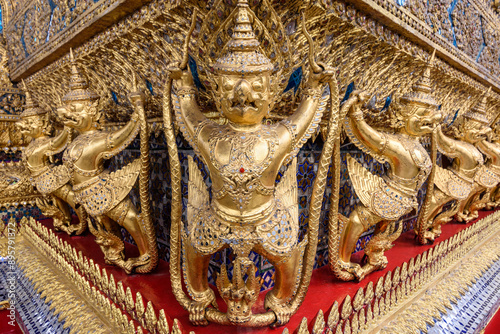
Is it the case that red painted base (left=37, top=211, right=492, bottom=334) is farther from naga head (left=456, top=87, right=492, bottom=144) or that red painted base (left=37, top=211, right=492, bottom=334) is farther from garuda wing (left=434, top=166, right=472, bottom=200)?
naga head (left=456, top=87, right=492, bottom=144)

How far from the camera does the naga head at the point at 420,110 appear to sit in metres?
1.11

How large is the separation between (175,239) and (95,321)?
0.40 meters

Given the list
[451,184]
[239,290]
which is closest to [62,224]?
[239,290]

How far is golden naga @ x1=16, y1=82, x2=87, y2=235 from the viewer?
1.57m

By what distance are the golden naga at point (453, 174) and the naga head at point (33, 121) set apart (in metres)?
2.08

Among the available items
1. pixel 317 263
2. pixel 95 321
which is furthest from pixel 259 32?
pixel 95 321

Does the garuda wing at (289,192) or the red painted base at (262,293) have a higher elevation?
the garuda wing at (289,192)

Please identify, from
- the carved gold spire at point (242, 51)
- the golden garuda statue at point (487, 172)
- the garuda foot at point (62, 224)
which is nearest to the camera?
the carved gold spire at point (242, 51)

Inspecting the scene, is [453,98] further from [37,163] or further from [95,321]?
[37,163]

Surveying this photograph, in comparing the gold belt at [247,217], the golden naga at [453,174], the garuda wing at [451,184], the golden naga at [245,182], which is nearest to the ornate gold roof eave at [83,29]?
the golden naga at [245,182]

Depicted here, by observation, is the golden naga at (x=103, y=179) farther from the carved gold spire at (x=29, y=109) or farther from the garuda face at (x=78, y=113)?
the carved gold spire at (x=29, y=109)

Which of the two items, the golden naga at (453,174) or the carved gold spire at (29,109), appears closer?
the golden naga at (453,174)

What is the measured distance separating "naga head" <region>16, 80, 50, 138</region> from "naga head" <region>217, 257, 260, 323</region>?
5.02ft

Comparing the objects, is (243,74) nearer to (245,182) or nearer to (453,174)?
(245,182)
